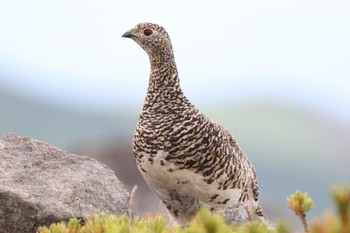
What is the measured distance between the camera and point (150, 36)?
334 inches

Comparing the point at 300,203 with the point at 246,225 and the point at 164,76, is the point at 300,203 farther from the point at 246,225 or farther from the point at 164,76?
the point at 164,76

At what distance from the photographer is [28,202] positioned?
6.16 metres

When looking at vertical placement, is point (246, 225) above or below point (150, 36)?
below

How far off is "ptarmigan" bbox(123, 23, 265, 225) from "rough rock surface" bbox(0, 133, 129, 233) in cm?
66

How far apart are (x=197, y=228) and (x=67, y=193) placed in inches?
115

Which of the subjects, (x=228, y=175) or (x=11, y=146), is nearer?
(x=11, y=146)

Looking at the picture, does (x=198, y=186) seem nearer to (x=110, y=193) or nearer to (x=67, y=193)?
(x=110, y=193)

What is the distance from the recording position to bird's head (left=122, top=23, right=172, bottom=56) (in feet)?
27.9

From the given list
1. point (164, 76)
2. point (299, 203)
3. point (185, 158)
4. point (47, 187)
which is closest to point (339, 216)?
point (299, 203)

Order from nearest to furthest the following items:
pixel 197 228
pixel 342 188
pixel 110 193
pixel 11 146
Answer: pixel 342 188
pixel 197 228
pixel 110 193
pixel 11 146

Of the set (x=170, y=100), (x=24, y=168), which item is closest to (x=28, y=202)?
(x=24, y=168)

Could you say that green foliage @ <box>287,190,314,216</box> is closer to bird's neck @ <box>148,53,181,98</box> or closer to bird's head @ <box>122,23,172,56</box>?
bird's neck @ <box>148,53,181,98</box>

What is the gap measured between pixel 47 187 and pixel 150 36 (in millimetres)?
2554

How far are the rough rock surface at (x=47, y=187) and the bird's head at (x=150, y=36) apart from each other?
165cm
